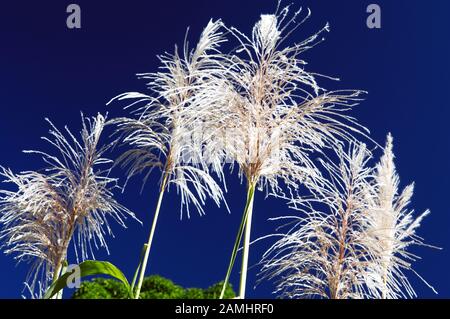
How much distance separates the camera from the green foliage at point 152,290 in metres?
10.1

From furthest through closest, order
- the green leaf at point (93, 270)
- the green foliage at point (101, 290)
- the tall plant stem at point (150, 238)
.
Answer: the green foliage at point (101, 290) < the tall plant stem at point (150, 238) < the green leaf at point (93, 270)

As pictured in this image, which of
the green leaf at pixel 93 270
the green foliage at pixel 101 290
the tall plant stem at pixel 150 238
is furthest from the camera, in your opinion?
the green foliage at pixel 101 290

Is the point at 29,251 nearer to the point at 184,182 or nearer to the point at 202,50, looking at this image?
the point at 184,182

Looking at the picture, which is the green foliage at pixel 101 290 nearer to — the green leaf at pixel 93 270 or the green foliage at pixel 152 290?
the green foliage at pixel 152 290

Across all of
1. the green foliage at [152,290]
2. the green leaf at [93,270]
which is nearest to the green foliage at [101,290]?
the green foliage at [152,290]

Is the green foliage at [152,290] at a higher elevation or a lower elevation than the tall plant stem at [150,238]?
higher

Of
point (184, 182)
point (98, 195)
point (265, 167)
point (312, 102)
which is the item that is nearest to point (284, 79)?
point (312, 102)

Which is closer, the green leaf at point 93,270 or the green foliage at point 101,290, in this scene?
the green leaf at point 93,270

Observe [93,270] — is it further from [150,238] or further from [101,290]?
[101,290]

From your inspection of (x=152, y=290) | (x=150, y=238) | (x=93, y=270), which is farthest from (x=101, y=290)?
(x=93, y=270)

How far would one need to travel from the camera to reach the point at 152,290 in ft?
35.3

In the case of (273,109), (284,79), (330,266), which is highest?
(284,79)
